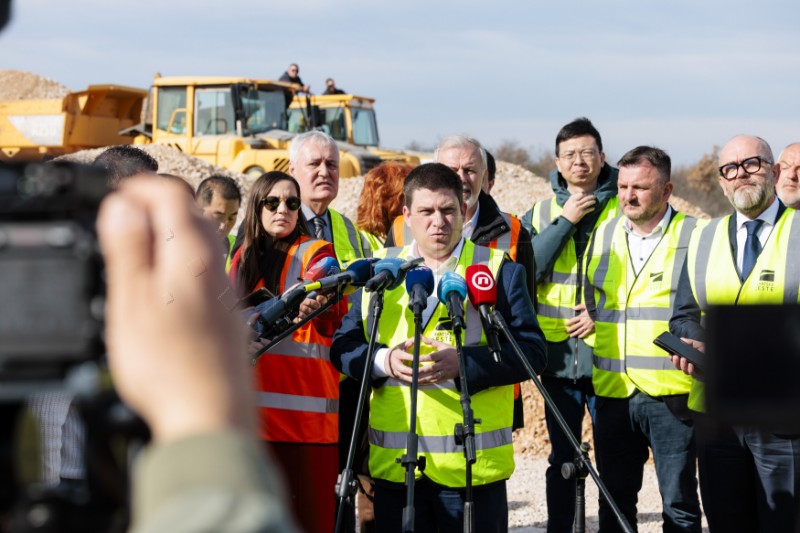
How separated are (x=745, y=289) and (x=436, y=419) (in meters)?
1.58

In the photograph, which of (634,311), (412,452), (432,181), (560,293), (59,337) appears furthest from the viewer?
(560,293)

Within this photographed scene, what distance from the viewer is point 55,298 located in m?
0.89

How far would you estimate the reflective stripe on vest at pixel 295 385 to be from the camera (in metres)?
4.98

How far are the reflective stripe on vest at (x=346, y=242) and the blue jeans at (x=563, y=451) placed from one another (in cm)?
128

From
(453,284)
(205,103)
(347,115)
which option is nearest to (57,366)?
(453,284)

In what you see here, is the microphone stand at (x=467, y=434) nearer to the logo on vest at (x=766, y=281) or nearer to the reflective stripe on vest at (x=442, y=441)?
the reflective stripe on vest at (x=442, y=441)

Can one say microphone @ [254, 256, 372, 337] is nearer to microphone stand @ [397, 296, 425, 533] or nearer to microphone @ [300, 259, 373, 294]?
microphone @ [300, 259, 373, 294]

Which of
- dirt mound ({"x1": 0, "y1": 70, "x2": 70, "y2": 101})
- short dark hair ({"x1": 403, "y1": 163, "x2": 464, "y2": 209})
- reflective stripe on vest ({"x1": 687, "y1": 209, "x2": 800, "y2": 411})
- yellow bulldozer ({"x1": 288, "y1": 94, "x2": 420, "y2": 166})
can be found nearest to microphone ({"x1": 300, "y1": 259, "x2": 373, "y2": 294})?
short dark hair ({"x1": 403, "y1": 163, "x2": 464, "y2": 209})

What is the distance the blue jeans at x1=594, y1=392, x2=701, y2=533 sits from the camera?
5.61 metres

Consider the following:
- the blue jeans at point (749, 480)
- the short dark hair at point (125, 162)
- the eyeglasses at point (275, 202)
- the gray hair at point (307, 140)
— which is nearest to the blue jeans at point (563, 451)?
the blue jeans at point (749, 480)

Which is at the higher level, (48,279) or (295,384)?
(48,279)

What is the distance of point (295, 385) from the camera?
5012 millimetres

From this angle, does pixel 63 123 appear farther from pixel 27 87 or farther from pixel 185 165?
pixel 27 87

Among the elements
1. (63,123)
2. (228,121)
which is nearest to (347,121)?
(228,121)
